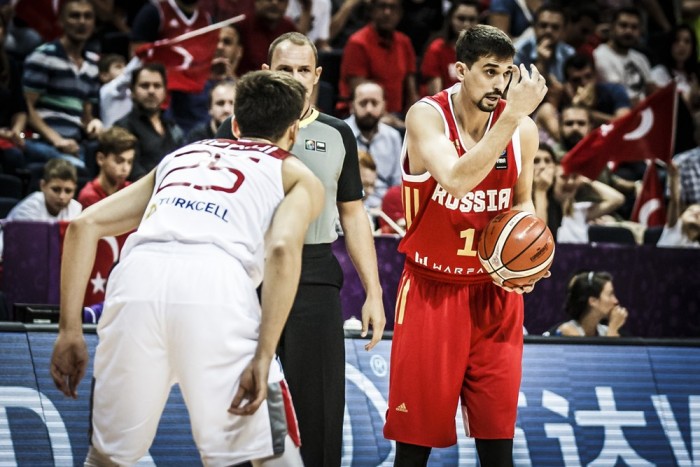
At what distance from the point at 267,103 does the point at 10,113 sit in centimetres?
693

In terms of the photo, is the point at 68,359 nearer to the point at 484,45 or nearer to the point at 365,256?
the point at 365,256

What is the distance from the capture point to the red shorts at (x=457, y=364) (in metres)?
5.49

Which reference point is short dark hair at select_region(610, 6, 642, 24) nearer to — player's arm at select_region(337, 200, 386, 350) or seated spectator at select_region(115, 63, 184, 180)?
seated spectator at select_region(115, 63, 184, 180)

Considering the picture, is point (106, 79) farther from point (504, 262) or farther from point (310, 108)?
point (504, 262)

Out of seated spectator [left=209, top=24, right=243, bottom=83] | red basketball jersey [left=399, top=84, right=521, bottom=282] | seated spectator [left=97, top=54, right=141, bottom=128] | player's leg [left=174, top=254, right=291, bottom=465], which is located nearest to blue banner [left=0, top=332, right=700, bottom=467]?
red basketball jersey [left=399, top=84, right=521, bottom=282]

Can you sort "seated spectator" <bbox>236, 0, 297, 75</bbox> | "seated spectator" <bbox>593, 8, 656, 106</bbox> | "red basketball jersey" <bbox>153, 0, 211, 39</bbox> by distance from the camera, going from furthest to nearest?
"seated spectator" <bbox>593, 8, 656, 106</bbox>, "seated spectator" <bbox>236, 0, 297, 75</bbox>, "red basketball jersey" <bbox>153, 0, 211, 39</bbox>

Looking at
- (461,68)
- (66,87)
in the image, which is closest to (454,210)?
(461,68)

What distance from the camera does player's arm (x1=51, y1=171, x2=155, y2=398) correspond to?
4.27 metres

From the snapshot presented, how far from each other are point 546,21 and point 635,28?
137 cm

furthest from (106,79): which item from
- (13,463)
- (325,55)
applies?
(13,463)

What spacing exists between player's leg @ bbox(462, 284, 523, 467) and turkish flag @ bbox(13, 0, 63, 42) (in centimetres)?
741

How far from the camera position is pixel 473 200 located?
5500 millimetres

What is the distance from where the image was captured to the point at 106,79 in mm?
10828

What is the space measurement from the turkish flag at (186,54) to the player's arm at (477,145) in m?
5.80
